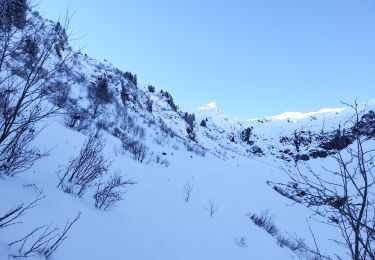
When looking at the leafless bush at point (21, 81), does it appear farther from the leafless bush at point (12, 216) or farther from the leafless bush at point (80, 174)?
the leafless bush at point (12, 216)

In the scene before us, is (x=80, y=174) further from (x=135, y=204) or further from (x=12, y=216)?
(x=12, y=216)

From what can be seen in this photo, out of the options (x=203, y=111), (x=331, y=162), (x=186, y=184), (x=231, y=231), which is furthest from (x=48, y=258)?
(x=203, y=111)

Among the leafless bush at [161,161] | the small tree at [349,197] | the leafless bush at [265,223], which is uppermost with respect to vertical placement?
the small tree at [349,197]

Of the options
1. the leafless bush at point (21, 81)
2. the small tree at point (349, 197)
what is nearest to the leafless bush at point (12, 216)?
the leafless bush at point (21, 81)

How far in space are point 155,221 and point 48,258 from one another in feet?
10.1

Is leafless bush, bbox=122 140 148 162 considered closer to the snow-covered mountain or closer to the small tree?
the snow-covered mountain

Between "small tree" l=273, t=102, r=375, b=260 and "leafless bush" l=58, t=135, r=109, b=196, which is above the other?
"small tree" l=273, t=102, r=375, b=260

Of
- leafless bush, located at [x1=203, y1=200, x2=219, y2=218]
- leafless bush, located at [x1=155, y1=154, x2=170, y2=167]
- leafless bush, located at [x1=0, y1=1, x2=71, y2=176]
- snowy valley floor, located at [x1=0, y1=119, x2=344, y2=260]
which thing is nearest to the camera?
snowy valley floor, located at [x1=0, y1=119, x2=344, y2=260]

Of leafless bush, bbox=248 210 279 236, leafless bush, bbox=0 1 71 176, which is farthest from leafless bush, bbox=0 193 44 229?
leafless bush, bbox=248 210 279 236

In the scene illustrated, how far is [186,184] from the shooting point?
10195 mm

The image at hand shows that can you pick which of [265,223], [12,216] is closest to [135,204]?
[12,216]

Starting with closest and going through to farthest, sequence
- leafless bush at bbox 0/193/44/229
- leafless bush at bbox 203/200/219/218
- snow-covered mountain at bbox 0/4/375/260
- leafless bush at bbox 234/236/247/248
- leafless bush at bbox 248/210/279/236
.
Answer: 1. leafless bush at bbox 0/193/44/229
2. snow-covered mountain at bbox 0/4/375/260
3. leafless bush at bbox 234/236/247/248
4. leafless bush at bbox 203/200/219/218
5. leafless bush at bbox 248/210/279/236

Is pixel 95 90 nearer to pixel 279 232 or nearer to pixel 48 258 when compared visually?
pixel 279 232

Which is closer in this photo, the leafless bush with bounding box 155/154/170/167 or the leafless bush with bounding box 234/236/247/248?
the leafless bush with bounding box 234/236/247/248
